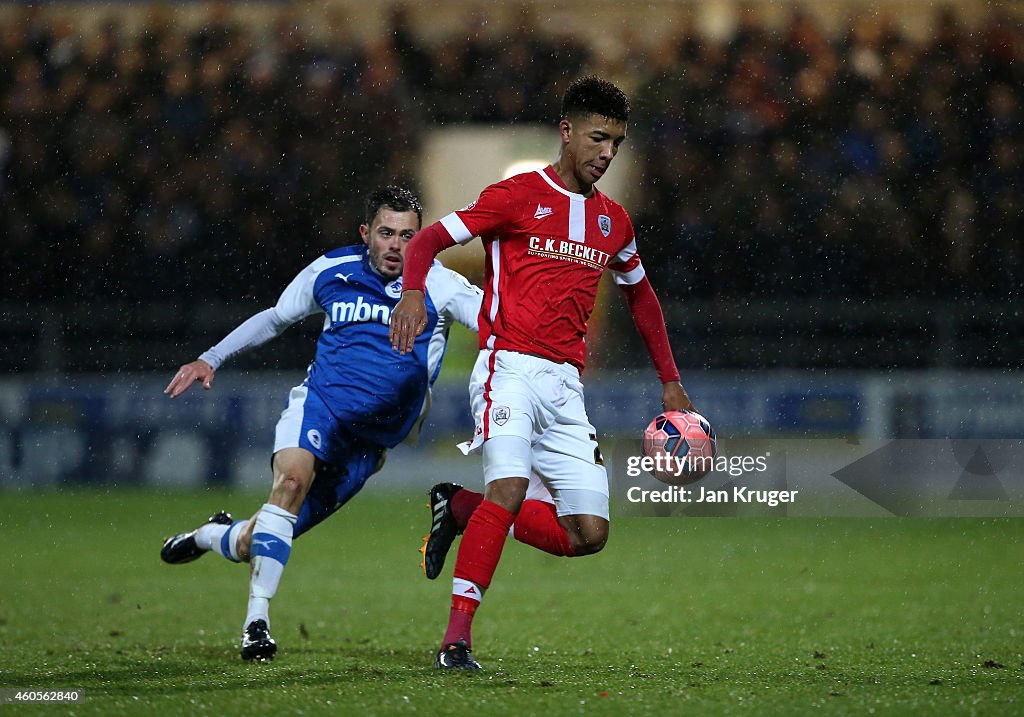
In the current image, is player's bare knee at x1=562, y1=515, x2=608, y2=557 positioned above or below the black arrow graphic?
below

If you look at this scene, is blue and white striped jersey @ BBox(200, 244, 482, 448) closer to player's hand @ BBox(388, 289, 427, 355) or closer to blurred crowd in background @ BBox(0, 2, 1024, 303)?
player's hand @ BBox(388, 289, 427, 355)

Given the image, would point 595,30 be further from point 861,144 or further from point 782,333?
point 782,333

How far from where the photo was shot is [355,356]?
600 centimetres

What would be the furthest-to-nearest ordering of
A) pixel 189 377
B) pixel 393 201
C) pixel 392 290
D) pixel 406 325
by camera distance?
pixel 392 290
pixel 393 201
pixel 189 377
pixel 406 325

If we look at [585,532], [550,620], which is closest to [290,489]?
[585,532]

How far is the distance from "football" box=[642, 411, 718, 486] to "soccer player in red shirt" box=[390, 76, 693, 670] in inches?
12.8

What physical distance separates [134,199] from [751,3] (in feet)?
23.3

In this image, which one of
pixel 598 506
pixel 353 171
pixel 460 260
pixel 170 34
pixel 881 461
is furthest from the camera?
pixel 170 34

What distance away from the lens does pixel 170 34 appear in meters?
15.6

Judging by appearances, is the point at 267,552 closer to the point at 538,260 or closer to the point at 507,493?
the point at 507,493

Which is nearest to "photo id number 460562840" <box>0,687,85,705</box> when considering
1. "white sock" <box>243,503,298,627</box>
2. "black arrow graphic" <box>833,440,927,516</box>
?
"white sock" <box>243,503,298,627</box>

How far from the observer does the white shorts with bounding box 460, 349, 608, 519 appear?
4938 mm

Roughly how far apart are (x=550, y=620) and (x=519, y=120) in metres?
8.67

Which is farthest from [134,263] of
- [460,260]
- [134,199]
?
[460,260]
